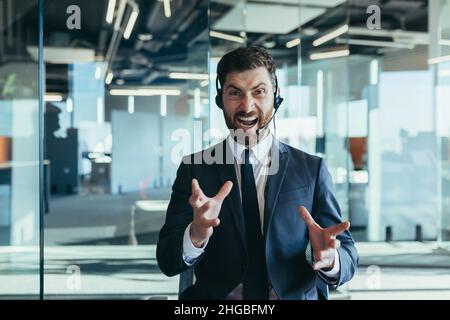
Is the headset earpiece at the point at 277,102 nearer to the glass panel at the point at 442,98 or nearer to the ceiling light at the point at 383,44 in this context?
the glass panel at the point at 442,98

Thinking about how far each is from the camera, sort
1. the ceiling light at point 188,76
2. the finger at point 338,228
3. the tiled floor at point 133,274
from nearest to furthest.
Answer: the finger at point 338,228, the tiled floor at point 133,274, the ceiling light at point 188,76

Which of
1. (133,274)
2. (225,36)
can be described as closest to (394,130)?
(225,36)

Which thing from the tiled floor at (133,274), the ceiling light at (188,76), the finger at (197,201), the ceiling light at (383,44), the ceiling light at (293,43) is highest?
the ceiling light at (383,44)

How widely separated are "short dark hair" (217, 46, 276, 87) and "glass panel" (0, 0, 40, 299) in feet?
7.12

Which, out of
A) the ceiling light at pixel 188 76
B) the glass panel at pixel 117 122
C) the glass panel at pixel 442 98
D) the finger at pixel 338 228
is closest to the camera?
the finger at pixel 338 228

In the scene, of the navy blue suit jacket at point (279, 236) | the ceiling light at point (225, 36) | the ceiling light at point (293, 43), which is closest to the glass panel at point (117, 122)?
the ceiling light at point (225, 36)

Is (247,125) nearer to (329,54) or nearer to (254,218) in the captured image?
(254,218)

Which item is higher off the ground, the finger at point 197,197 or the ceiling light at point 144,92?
the ceiling light at point 144,92

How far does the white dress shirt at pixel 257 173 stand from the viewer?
215cm

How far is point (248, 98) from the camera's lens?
2256 millimetres

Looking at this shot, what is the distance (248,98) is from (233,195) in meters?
0.41

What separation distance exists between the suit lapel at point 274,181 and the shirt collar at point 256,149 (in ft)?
0.13

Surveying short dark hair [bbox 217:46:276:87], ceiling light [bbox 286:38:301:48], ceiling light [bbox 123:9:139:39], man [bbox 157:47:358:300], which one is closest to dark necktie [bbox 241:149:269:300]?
man [bbox 157:47:358:300]
